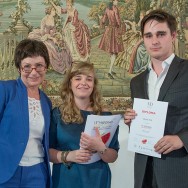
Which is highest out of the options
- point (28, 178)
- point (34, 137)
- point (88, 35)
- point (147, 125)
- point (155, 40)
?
point (88, 35)

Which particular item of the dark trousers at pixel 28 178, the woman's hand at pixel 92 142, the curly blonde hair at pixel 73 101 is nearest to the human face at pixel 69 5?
the curly blonde hair at pixel 73 101

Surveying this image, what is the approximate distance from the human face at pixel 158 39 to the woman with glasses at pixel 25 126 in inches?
24.1

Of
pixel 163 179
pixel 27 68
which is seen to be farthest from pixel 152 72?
pixel 27 68

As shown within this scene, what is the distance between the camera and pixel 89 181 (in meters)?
1.86

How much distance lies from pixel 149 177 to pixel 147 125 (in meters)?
0.31

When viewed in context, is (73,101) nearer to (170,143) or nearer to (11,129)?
(11,129)

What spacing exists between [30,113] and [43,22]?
46.3 inches

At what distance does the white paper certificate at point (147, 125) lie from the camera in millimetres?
1648

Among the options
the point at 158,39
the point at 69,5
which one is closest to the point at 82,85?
the point at 158,39

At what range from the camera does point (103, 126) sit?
180 centimetres

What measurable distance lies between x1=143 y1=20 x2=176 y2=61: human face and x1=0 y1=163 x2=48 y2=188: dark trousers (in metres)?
0.91

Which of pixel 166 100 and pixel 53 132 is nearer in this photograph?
pixel 166 100

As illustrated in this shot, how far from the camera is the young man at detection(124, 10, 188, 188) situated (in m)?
1.64

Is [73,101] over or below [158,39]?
below
